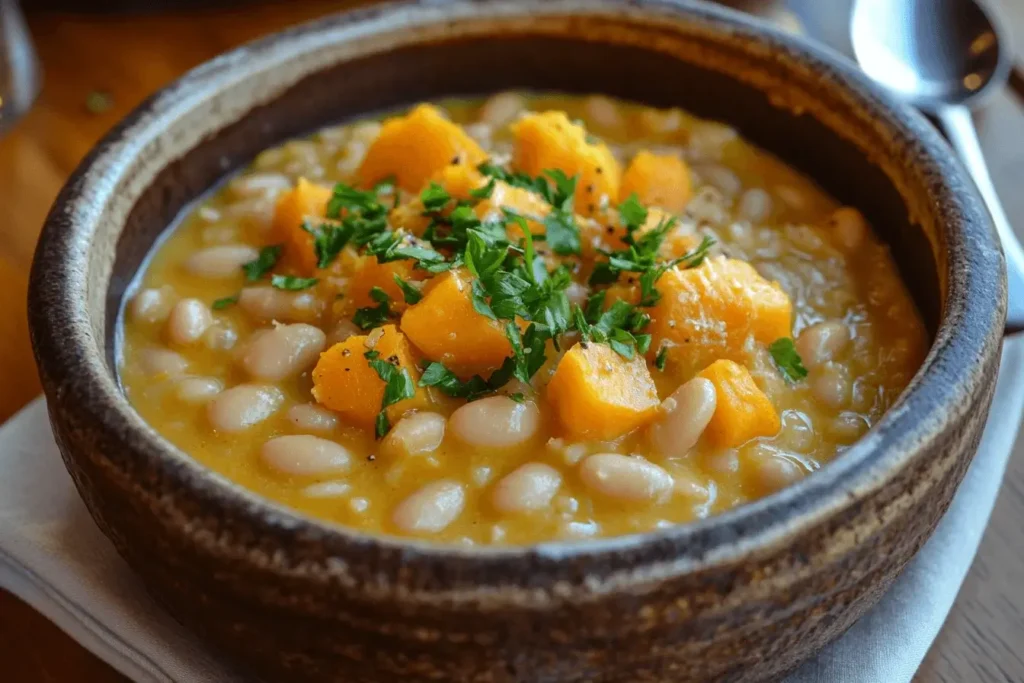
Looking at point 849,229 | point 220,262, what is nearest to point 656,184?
point 849,229

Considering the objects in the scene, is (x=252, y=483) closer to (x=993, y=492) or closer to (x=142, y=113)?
(x=142, y=113)

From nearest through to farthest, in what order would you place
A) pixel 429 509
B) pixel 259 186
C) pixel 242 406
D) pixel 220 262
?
pixel 429 509 → pixel 242 406 → pixel 220 262 → pixel 259 186

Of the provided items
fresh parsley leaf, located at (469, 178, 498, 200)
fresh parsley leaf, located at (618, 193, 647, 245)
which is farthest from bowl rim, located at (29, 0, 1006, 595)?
fresh parsley leaf, located at (469, 178, 498, 200)

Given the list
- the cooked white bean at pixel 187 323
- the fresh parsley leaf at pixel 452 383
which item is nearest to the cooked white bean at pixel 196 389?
the cooked white bean at pixel 187 323

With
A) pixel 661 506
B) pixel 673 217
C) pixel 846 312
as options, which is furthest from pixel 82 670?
pixel 846 312

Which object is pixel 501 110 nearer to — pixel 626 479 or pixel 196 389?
pixel 196 389

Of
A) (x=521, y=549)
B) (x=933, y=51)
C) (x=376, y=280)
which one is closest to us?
(x=521, y=549)

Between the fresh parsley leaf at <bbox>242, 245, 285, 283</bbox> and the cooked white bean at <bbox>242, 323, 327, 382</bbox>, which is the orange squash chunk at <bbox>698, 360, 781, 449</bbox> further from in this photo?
the fresh parsley leaf at <bbox>242, 245, 285, 283</bbox>

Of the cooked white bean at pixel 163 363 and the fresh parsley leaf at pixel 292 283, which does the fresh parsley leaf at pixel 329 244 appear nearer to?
the fresh parsley leaf at pixel 292 283
